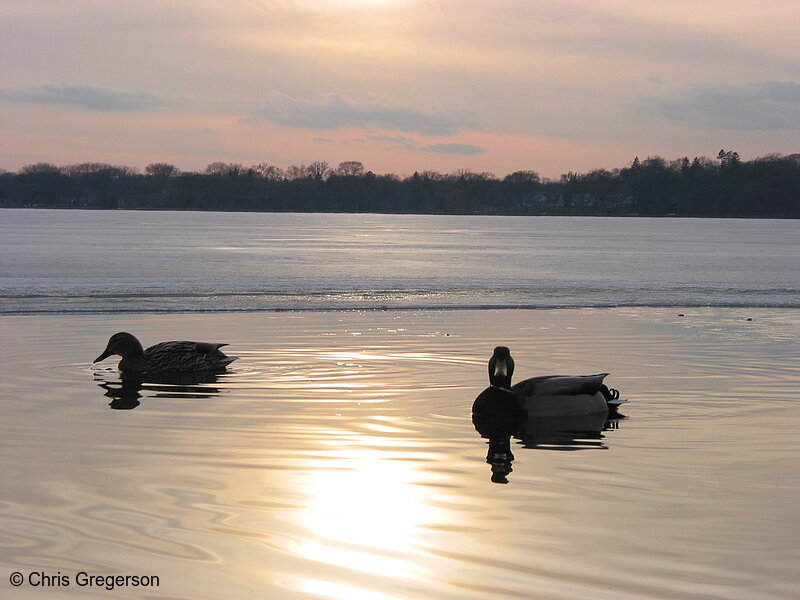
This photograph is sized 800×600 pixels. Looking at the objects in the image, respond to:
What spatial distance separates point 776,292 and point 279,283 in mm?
12569

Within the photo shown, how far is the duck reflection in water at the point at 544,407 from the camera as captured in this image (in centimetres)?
940

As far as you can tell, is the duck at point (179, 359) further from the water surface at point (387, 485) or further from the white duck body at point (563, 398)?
the white duck body at point (563, 398)

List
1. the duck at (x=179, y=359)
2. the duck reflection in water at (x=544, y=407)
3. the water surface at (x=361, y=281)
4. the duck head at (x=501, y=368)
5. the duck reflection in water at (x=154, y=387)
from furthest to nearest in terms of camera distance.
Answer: the water surface at (x=361, y=281) → the duck at (x=179, y=359) → the duck reflection in water at (x=154, y=387) → the duck head at (x=501, y=368) → the duck reflection in water at (x=544, y=407)

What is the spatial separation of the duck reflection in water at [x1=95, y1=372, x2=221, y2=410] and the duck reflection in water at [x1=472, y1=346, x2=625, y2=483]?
2.85m

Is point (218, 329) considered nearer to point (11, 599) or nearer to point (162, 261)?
point (11, 599)

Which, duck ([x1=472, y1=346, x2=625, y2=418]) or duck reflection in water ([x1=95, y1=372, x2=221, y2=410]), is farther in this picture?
duck reflection in water ([x1=95, y1=372, x2=221, y2=410])

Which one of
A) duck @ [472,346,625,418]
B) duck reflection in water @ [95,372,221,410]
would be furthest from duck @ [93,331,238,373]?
duck @ [472,346,625,418]

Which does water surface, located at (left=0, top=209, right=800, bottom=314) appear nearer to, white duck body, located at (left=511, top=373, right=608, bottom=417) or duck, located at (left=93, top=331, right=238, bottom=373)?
duck, located at (left=93, top=331, right=238, bottom=373)

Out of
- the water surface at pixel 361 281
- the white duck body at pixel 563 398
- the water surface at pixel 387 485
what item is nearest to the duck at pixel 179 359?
the water surface at pixel 387 485

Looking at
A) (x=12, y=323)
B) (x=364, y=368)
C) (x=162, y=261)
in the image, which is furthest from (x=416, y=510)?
(x=162, y=261)
